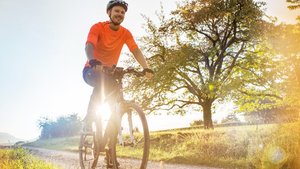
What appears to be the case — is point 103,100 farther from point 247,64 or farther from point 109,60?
point 247,64

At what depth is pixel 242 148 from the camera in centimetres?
1055

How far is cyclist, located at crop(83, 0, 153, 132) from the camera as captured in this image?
5020 millimetres

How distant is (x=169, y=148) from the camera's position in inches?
562

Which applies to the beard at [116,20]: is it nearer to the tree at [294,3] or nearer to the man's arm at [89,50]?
the man's arm at [89,50]

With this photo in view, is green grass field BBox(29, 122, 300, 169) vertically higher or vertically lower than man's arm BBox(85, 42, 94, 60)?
lower

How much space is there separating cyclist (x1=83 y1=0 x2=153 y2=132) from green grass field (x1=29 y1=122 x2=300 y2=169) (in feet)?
3.61

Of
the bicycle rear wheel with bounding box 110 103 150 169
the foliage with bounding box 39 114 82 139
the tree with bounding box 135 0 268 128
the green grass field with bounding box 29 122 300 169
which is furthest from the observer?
the foliage with bounding box 39 114 82 139

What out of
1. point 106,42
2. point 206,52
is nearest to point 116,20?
point 106,42

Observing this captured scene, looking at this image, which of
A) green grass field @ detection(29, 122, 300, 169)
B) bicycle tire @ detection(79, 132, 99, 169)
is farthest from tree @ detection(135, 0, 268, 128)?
bicycle tire @ detection(79, 132, 99, 169)

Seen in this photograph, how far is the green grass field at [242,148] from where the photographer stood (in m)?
7.45

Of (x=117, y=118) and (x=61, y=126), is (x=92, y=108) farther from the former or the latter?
(x=61, y=126)

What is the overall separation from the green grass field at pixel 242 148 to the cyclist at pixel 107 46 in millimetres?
1101

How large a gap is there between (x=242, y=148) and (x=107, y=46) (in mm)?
6796

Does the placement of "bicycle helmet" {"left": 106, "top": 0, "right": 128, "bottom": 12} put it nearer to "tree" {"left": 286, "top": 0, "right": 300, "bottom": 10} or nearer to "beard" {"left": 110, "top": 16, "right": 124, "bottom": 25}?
"beard" {"left": 110, "top": 16, "right": 124, "bottom": 25}
